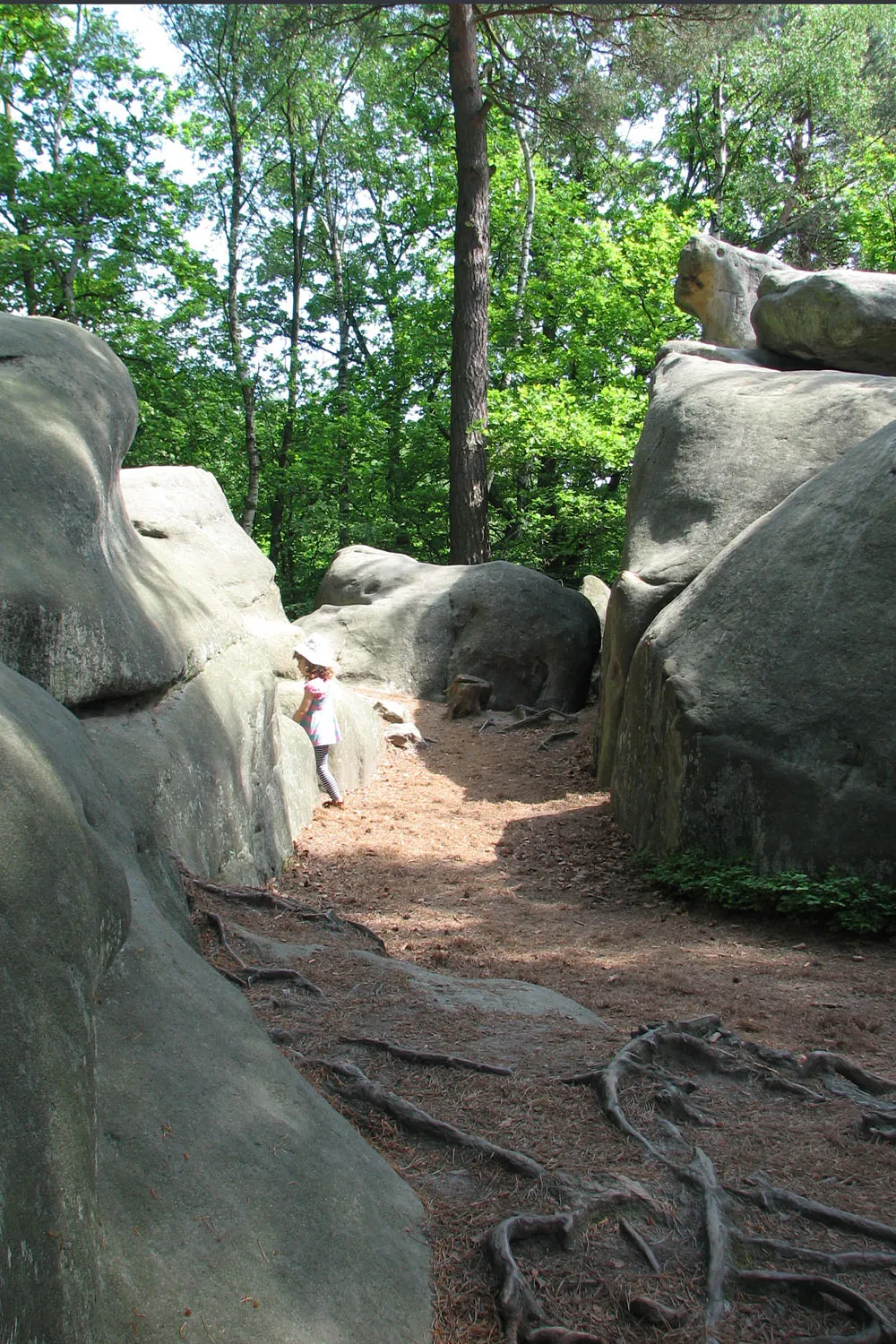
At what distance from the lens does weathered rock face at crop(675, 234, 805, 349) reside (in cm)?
1395

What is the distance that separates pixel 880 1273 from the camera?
2.84 meters

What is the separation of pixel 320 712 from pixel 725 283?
8581mm

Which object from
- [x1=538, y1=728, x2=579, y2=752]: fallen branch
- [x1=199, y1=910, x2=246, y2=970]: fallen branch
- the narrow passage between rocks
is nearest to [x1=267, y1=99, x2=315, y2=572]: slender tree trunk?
[x1=538, y1=728, x2=579, y2=752]: fallen branch

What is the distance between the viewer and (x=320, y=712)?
996 centimetres

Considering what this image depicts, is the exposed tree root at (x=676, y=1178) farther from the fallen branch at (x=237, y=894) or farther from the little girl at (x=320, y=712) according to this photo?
the little girl at (x=320, y=712)

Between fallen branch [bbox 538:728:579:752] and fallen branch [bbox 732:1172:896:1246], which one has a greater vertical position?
fallen branch [bbox 732:1172:896:1246]

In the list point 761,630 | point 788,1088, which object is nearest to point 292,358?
point 761,630

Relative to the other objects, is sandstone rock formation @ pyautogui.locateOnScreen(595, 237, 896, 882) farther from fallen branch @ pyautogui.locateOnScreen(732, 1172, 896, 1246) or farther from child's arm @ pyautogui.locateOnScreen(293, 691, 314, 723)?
fallen branch @ pyautogui.locateOnScreen(732, 1172, 896, 1246)

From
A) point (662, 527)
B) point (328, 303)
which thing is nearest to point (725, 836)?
point (662, 527)

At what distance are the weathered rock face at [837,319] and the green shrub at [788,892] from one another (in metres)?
6.84

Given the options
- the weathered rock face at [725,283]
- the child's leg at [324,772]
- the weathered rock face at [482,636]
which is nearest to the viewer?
the child's leg at [324,772]

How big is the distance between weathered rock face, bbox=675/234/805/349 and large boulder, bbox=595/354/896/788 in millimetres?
3535

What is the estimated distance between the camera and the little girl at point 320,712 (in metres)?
9.95

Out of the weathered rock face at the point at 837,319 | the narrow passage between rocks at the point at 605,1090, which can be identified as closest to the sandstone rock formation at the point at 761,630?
the narrow passage between rocks at the point at 605,1090
